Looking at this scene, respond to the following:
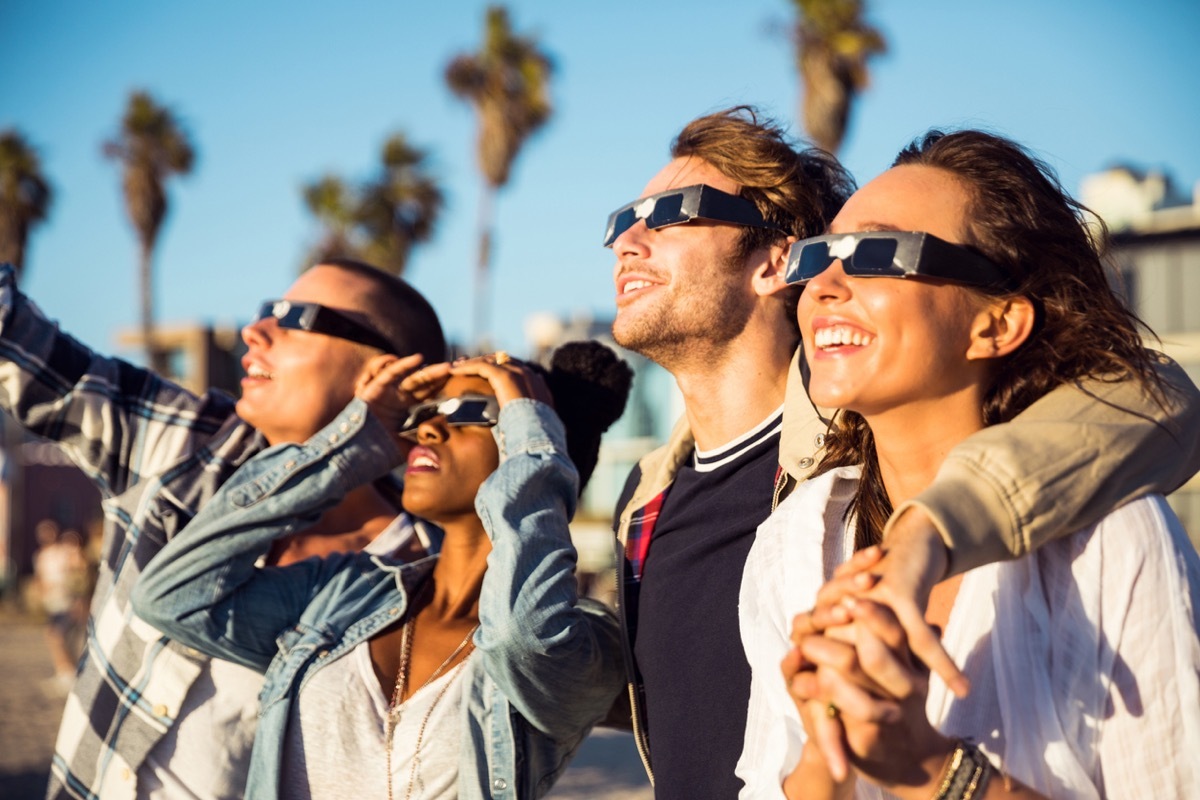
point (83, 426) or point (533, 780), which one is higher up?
point (83, 426)

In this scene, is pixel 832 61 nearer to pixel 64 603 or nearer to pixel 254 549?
pixel 64 603

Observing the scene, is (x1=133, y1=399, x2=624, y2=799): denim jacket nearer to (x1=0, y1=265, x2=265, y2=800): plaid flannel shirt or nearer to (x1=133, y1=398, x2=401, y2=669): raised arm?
(x1=133, y1=398, x2=401, y2=669): raised arm

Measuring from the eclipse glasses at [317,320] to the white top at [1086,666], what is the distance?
8.36 feet

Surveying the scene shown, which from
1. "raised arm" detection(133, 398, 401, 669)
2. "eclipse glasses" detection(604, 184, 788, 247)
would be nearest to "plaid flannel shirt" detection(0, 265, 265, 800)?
"raised arm" detection(133, 398, 401, 669)

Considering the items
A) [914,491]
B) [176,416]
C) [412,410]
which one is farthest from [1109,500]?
[176,416]

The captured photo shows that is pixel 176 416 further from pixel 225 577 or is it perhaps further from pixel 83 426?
pixel 225 577

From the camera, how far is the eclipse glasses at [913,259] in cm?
226

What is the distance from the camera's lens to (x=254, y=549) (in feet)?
11.8

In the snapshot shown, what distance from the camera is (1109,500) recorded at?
6.64 feet

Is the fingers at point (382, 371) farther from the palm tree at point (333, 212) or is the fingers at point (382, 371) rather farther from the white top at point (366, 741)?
the palm tree at point (333, 212)

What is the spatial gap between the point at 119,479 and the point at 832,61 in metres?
19.8

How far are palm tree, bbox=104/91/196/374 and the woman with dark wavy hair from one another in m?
32.4

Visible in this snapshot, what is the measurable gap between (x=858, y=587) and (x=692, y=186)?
2.05m

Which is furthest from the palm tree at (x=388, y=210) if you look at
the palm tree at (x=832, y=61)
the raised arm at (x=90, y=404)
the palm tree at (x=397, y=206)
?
the raised arm at (x=90, y=404)
